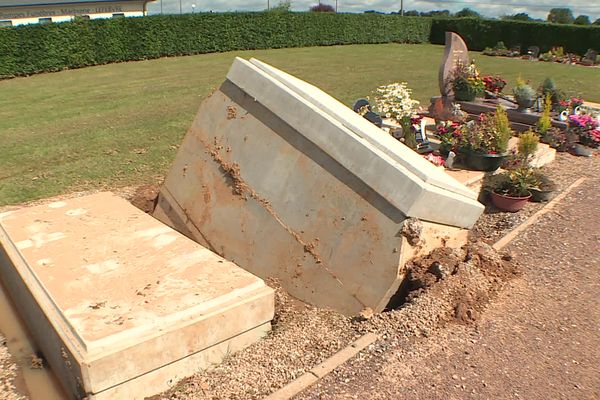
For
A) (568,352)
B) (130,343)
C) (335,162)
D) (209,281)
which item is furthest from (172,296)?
(568,352)

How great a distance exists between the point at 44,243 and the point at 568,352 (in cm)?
409

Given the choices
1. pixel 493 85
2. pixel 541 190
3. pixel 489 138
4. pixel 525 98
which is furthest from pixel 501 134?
pixel 493 85

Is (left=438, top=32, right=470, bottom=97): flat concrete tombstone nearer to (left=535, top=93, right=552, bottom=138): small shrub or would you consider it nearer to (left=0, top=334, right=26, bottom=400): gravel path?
(left=535, top=93, right=552, bottom=138): small shrub

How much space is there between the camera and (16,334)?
3723 millimetres

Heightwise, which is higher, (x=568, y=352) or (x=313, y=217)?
(x=313, y=217)

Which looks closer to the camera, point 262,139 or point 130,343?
point 130,343

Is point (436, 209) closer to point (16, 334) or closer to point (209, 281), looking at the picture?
point (209, 281)

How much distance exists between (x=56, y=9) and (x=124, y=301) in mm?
35586

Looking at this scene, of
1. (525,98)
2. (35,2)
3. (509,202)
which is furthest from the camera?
(35,2)

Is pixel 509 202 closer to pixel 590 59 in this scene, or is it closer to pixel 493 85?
pixel 493 85

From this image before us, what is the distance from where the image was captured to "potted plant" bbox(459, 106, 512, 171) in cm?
709

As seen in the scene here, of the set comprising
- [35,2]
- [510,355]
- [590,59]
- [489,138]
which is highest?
[35,2]

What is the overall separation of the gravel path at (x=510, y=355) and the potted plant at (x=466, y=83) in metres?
7.47

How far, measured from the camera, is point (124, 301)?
3.24m
